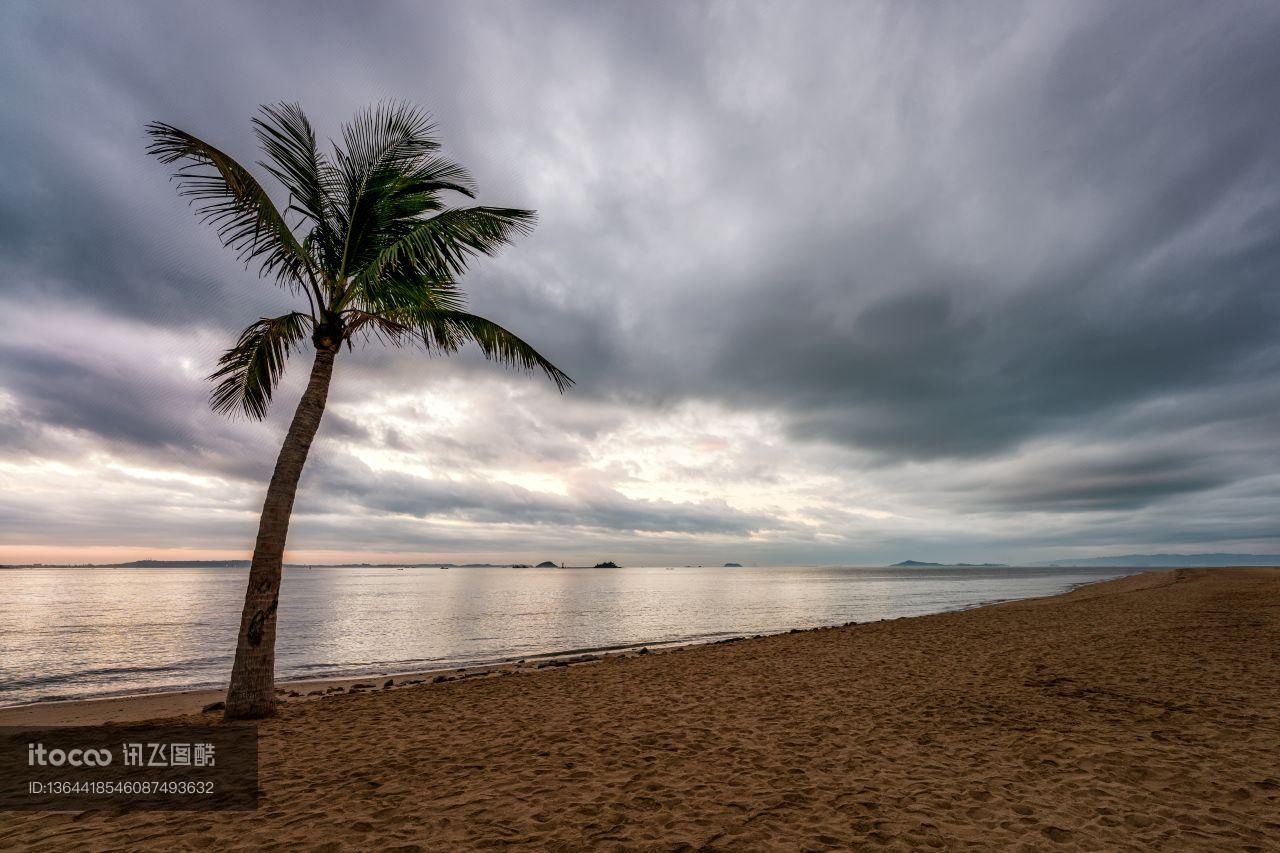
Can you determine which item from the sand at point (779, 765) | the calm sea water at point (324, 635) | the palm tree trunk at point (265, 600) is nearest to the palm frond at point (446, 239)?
the palm tree trunk at point (265, 600)

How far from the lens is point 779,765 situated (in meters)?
6.82

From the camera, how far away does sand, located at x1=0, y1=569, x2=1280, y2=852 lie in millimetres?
5059

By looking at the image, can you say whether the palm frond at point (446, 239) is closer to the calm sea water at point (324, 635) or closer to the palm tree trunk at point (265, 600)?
the palm tree trunk at point (265, 600)

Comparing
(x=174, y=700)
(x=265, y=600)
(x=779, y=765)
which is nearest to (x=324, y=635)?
(x=174, y=700)

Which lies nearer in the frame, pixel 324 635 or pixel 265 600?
pixel 265 600

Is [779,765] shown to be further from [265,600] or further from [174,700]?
[174,700]

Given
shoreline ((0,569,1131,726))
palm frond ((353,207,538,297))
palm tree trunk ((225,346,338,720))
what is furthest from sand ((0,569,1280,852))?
palm frond ((353,207,538,297))

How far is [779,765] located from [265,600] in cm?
870

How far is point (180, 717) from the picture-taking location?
33.1ft

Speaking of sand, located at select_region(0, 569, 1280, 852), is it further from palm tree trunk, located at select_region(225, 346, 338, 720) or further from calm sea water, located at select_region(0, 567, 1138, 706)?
calm sea water, located at select_region(0, 567, 1138, 706)

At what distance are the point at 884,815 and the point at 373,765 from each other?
247 inches

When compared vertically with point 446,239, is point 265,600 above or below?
below

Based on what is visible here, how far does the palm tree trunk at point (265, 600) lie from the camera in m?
9.30

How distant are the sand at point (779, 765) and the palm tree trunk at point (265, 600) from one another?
2.49 feet
